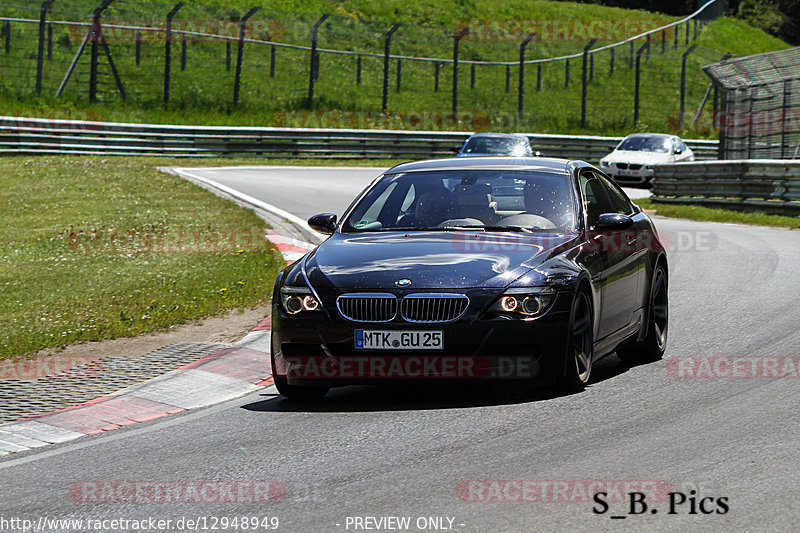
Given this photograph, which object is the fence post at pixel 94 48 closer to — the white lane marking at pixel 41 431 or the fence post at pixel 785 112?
the fence post at pixel 785 112

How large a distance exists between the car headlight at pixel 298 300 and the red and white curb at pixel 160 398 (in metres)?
0.96

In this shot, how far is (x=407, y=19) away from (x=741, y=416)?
62.2 meters

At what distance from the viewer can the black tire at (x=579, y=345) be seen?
7309 mm

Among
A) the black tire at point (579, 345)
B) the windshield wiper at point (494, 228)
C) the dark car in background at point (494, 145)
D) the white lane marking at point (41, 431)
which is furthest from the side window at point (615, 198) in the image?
the dark car in background at point (494, 145)

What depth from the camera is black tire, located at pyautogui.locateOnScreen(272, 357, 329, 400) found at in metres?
7.61

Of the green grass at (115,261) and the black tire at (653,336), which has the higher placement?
the black tire at (653,336)

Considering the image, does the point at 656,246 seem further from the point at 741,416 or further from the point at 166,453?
the point at 166,453

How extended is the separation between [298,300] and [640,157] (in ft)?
87.3

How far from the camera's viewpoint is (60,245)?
650 inches

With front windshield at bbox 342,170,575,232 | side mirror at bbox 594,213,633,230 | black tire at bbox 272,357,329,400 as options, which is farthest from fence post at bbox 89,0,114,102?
black tire at bbox 272,357,329,400

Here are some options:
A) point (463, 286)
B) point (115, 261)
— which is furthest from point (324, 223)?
point (115, 261)

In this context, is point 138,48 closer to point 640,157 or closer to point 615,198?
point 640,157

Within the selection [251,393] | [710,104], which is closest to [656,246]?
[251,393]

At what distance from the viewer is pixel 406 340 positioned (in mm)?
7082
